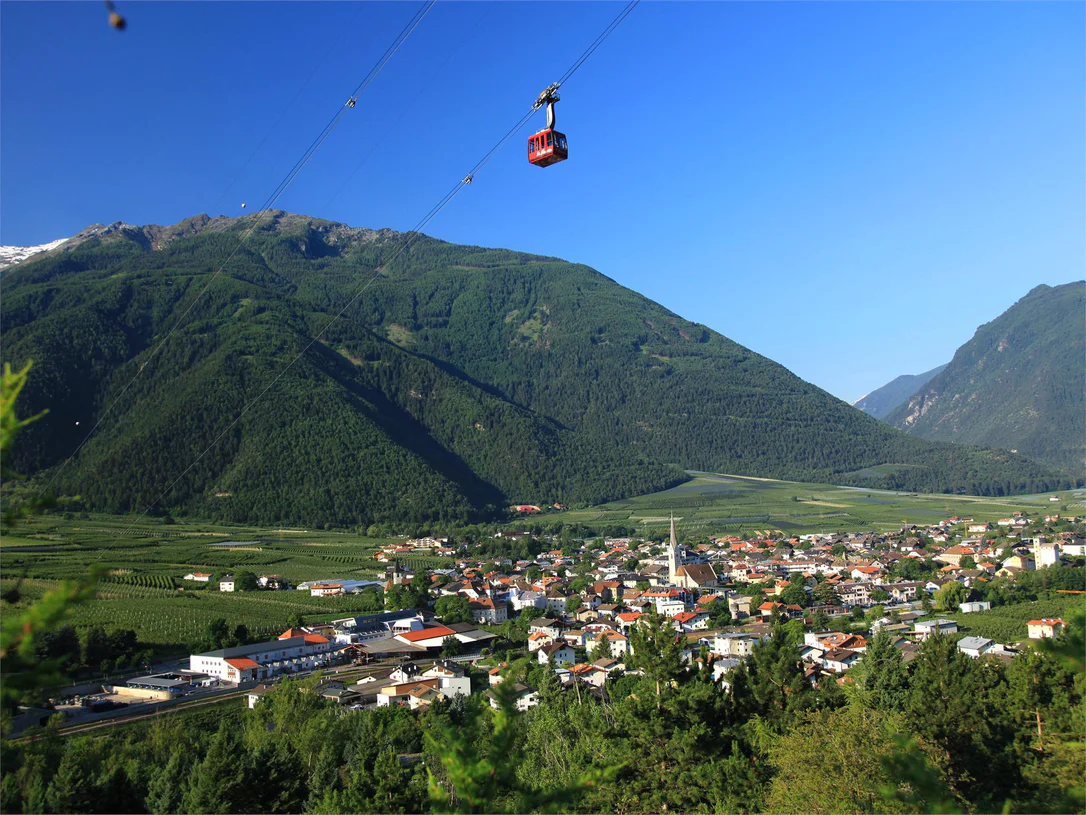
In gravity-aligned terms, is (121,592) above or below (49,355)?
below

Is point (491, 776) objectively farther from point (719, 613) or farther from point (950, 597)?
point (950, 597)

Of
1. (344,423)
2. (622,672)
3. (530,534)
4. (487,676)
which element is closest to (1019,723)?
(622,672)

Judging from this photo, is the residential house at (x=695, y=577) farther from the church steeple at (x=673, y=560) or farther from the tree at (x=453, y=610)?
the tree at (x=453, y=610)

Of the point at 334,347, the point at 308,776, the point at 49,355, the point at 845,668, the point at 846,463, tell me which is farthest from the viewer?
the point at 846,463

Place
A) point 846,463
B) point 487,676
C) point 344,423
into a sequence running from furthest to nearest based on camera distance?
1. point 846,463
2. point 344,423
3. point 487,676

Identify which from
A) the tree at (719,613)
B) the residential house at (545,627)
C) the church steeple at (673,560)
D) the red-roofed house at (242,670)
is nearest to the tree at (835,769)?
the red-roofed house at (242,670)

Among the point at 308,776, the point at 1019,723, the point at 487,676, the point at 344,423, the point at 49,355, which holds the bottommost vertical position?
the point at 487,676

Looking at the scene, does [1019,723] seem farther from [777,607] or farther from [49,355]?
[49,355]
